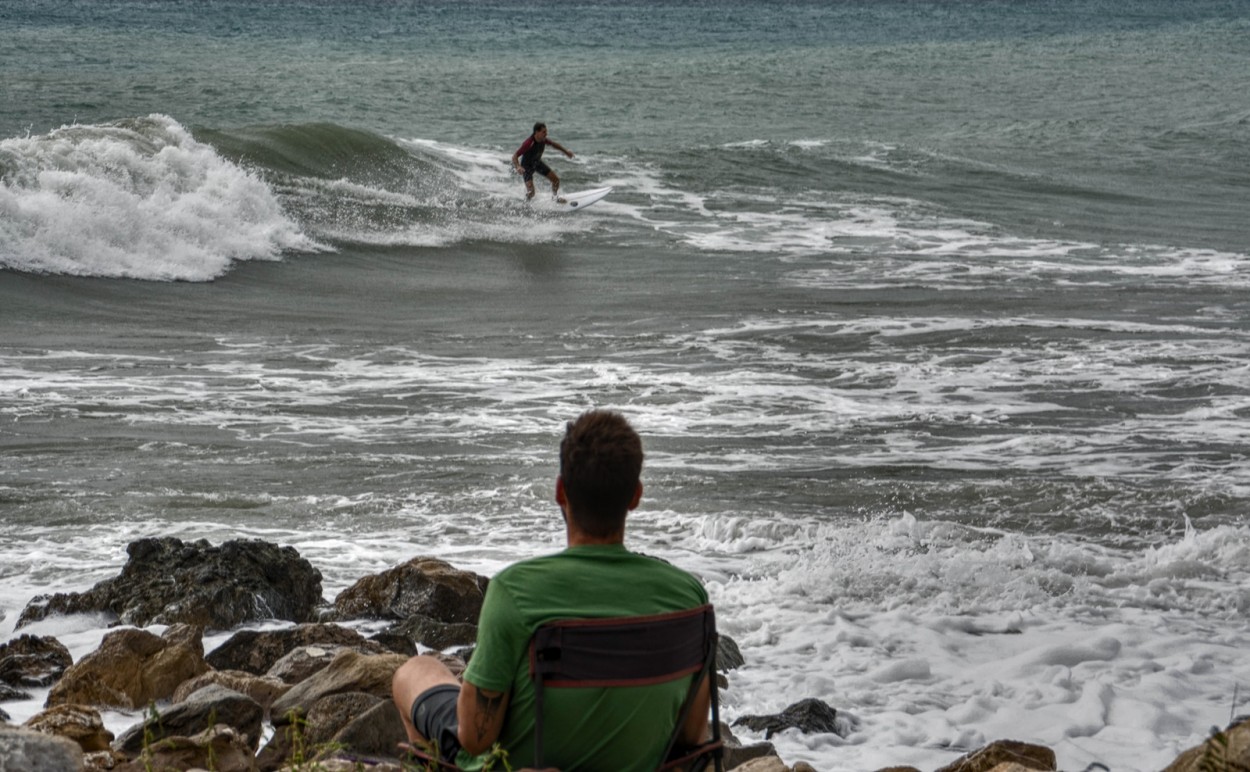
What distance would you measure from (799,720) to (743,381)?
6642mm

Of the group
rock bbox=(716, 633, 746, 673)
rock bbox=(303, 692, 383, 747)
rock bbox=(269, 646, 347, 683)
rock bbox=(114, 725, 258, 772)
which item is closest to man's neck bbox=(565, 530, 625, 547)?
rock bbox=(114, 725, 258, 772)

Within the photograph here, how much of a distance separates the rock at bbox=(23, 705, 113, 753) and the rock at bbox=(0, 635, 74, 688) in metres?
1.19

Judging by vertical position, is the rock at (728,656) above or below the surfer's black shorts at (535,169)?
below

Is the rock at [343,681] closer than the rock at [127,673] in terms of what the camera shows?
Yes

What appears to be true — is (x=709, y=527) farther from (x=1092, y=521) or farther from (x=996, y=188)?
(x=996, y=188)

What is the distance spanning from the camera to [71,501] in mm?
8492

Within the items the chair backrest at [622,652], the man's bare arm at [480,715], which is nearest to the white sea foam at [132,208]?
the man's bare arm at [480,715]

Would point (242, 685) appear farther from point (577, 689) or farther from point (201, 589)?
point (577, 689)

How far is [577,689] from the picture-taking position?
327cm

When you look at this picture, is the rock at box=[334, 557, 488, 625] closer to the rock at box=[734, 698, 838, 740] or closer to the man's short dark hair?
the rock at box=[734, 698, 838, 740]

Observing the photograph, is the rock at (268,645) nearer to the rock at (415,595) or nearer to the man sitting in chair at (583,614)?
the rock at (415,595)

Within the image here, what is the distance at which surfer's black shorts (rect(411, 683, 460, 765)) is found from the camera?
346 centimetres

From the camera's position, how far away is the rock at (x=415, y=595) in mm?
6648

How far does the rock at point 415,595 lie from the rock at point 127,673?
43.9 inches
